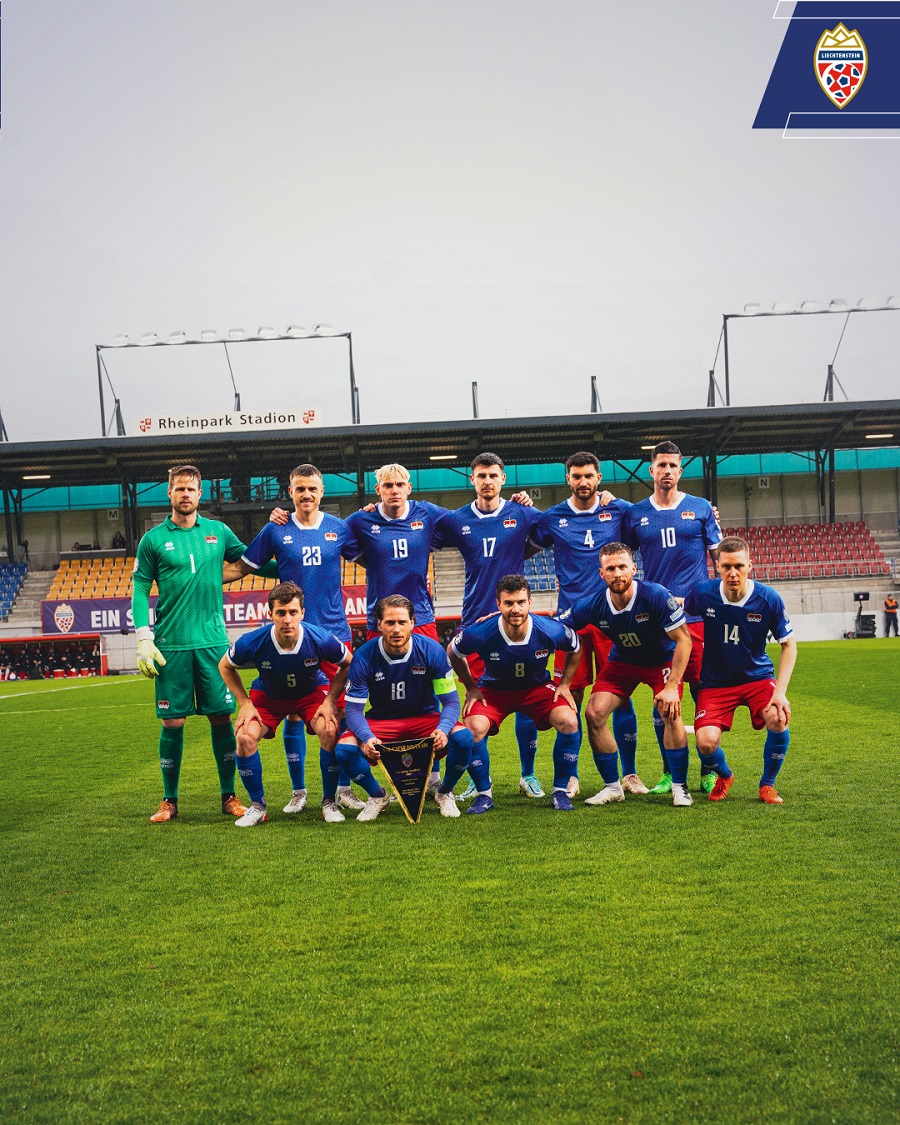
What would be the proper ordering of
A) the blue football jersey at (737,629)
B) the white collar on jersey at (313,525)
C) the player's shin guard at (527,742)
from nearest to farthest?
the blue football jersey at (737,629)
the white collar on jersey at (313,525)
the player's shin guard at (527,742)

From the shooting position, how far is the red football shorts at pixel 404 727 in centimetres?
577

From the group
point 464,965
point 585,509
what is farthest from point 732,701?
point 464,965

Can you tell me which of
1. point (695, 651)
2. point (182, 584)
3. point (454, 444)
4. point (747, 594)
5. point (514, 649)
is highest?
point (454, 444)

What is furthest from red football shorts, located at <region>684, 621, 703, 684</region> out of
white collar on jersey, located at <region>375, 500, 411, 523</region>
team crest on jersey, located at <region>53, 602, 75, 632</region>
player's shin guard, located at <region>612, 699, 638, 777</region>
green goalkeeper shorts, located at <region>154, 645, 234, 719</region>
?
team crest on jersey, located at <region>53, 602, 75, 632</region>

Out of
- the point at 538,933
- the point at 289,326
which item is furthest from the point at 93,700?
the point at 289,326

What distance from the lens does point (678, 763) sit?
574cm

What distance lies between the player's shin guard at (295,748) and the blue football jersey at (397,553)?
31.1 inches

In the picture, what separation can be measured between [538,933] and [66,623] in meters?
24.4

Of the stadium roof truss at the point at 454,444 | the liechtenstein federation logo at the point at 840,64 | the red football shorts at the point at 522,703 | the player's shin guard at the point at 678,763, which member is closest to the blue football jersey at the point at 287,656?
the red football shorts at the point at 522,703

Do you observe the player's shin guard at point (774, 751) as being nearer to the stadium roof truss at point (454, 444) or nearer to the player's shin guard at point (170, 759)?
the player's shin guard at point (170, 759)

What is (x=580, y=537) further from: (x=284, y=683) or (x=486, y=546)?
(x=284, y=683)

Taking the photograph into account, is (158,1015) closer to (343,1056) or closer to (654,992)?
(343,1056)

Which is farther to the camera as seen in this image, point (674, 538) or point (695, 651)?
point (674, 538)

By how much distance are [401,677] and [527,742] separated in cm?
120
